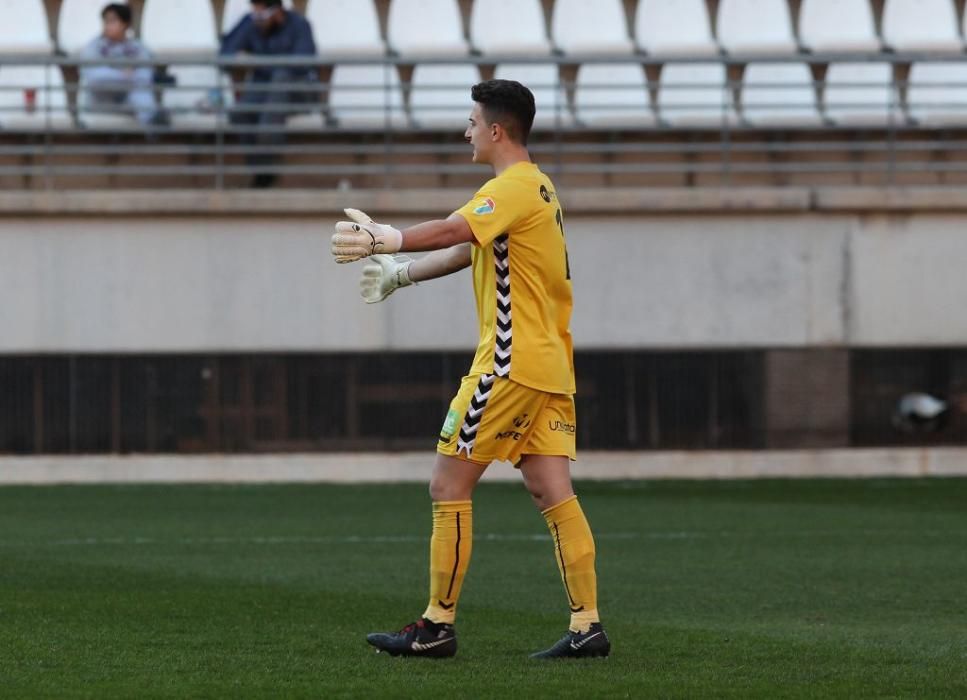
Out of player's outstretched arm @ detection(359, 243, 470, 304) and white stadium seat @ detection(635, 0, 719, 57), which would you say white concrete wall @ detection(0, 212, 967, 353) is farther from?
player's outstretched arm @ detection(359, 243, 470, 304)

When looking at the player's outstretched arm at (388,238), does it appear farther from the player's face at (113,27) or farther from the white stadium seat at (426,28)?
the white stadium seat at (426,28)

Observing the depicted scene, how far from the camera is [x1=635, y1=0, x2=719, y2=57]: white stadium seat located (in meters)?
21.6

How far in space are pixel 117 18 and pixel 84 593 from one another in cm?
1130

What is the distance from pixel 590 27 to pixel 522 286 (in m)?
15.3

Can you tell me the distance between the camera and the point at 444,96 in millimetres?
20719

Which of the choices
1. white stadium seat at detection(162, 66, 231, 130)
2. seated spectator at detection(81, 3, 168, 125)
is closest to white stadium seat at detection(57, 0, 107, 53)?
seated spectator at detection(81, 3, 168, 125)

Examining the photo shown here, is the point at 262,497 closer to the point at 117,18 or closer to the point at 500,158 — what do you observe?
the point at 117,18

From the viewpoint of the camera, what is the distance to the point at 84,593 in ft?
30.6

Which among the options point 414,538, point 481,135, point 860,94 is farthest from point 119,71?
point 481,135

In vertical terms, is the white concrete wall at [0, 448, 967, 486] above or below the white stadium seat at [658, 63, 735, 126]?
below

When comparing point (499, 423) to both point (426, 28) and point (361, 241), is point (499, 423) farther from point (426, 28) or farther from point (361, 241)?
point (426, 28)

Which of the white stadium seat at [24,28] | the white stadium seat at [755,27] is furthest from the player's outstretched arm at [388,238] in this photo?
the white stadium seat at [755,27]

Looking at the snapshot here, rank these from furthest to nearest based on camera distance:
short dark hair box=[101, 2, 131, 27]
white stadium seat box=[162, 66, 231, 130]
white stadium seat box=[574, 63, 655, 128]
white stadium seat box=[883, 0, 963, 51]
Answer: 1. white stadium seat box=[883, 0, 963, 51]
2. white stadium seat box=[574, 63, 655, 128]
3. short dark hair box=[101, 2, 131, 27]
4. white stadium seat box=[162, 66, 231, 130]

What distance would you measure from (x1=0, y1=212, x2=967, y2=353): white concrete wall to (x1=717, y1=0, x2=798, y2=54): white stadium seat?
326cm
